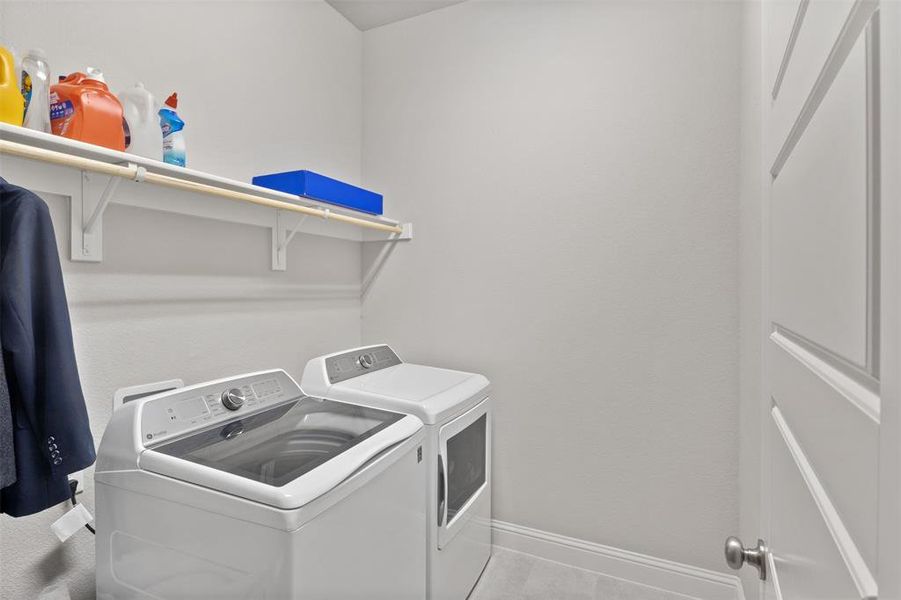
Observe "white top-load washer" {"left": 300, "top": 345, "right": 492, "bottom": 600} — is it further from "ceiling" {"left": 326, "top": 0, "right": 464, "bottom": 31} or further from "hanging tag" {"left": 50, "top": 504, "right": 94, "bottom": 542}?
"ceiling" {"left": 326, "top": 0, "right": 464, "bottom": 31}

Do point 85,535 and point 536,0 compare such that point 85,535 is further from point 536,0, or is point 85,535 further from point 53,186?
point 536,0

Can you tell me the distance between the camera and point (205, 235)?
183 cm

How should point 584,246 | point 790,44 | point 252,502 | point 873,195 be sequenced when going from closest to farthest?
1. point 873,195
2. point 790,44
3. point 252,502
4. point 584,246

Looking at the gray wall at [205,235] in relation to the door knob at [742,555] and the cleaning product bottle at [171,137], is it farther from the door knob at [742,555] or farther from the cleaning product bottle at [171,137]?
the door knob at [742,555]

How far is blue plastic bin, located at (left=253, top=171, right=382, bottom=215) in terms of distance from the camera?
189 centimetres

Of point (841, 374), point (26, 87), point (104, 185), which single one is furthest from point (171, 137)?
point (841, 374)

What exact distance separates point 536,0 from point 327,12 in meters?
1.13

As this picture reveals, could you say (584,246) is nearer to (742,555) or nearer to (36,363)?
(742,555)

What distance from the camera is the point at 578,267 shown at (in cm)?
222

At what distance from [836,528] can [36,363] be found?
1.56m

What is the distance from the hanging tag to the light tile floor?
1511 mm

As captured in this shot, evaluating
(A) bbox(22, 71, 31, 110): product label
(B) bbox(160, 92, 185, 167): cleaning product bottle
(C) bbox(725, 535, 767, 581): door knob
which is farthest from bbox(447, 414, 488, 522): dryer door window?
(A) bbox(22, 71, 31, 110): product label

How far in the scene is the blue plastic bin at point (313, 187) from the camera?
6.22ft

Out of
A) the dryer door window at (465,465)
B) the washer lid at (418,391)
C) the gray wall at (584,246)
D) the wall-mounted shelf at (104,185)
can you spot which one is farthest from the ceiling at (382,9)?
the dryer door window at (465,465)
